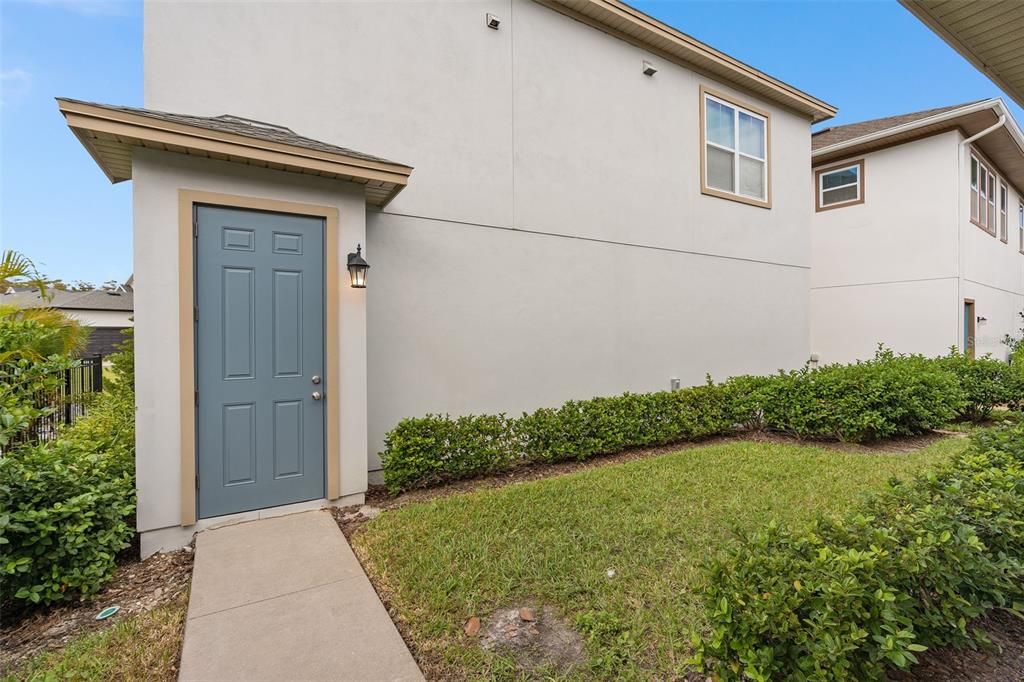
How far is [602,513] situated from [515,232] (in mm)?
3825

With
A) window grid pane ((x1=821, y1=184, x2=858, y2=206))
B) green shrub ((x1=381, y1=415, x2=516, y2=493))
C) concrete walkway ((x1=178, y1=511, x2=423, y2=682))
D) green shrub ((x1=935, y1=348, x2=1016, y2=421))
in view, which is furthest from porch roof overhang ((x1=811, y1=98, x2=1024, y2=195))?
concrete walkway ((x1=178, y1=511, x2=423, y2=682))

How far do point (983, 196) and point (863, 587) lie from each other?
1700 cm

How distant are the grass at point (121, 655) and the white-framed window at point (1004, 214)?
2080 cm

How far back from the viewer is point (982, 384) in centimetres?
830

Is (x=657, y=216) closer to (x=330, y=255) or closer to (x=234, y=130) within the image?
(x=330, y=255)

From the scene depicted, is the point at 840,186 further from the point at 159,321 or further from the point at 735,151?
A: the point at 159,321

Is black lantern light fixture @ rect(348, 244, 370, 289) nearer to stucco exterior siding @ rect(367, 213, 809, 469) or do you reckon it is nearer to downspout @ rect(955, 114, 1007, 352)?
stucco exterior siding @ rect(367, 213, 809, 469)

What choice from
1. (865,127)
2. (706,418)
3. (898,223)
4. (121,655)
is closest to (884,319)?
(898,223)

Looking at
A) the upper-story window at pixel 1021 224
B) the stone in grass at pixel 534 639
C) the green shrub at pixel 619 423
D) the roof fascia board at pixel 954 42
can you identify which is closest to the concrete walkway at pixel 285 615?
the stone in grass at pixel 534 639

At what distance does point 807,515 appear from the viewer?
4102 mm

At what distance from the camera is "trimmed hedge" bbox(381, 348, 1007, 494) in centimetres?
522

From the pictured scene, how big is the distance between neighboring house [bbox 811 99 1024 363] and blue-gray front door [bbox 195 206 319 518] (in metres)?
14.1

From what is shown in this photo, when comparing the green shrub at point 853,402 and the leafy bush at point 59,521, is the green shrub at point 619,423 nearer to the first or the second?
the green shrub at point 853,402

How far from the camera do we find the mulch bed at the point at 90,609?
9.10ft
